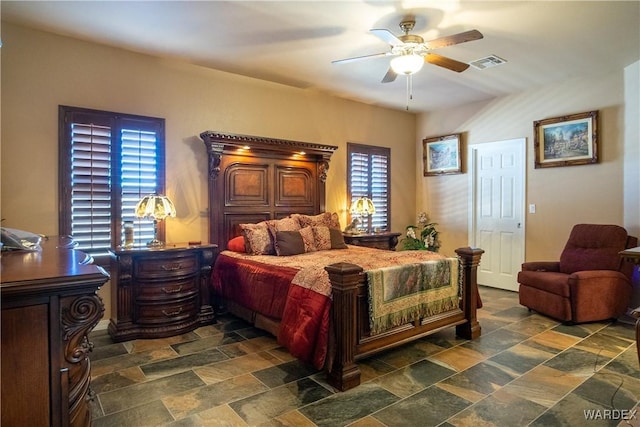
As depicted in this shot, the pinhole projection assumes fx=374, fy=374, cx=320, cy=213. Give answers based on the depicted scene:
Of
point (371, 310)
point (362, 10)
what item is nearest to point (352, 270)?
point (371, 310)

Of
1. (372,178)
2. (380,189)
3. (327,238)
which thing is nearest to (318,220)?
(327,238)

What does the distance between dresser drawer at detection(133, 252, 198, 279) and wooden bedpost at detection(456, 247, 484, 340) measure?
8.85 ft

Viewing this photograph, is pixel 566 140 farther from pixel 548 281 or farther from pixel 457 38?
pixel 457 38

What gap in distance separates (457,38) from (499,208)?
352 centimetres

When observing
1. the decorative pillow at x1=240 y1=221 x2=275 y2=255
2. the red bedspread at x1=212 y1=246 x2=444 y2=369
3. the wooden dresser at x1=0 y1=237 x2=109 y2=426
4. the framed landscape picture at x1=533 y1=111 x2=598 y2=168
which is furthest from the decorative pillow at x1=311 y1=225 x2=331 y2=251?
the wooden dresser at x1=0 y1=237 x2=109 y2=426

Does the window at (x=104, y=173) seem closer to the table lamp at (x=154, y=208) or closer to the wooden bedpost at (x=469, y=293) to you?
the table lamp at (x=154, y=208)

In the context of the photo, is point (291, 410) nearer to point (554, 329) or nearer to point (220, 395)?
point (220, 395)

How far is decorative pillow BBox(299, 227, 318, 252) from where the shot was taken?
4352 millimetres

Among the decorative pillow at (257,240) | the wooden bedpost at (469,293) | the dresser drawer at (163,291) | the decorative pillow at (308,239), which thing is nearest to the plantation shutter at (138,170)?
the dresser drawer at (163,291)

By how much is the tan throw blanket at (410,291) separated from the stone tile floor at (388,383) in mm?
380

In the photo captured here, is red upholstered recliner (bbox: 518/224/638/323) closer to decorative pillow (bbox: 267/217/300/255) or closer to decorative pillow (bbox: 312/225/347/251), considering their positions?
decorative pillow (bbox: 312/225/347/251)

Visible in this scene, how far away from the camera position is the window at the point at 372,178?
5.89 meters

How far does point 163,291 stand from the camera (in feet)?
12.1

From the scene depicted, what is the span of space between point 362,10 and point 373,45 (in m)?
0.71
